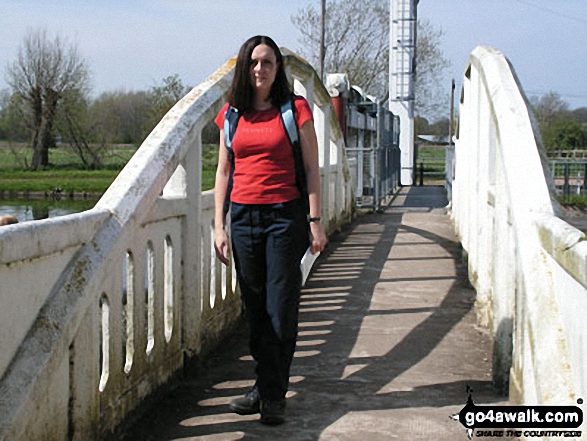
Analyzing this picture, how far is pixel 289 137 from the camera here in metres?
4.59

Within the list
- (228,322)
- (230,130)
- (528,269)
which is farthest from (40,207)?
(528,269)

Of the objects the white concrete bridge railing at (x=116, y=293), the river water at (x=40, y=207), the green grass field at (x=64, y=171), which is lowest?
the river water at (x=40, y=207)

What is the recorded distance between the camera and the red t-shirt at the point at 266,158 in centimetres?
460

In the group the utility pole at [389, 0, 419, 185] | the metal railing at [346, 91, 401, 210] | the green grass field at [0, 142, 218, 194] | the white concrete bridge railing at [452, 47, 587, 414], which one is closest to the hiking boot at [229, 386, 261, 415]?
the white concrete bridge railing at [452, 47, 587, 414]

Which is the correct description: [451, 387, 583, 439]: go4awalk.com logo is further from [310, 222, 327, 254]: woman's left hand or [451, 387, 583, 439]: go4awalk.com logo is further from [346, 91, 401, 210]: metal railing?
[346, 91, 401, 210]: metal railing

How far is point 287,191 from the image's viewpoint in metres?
4.61

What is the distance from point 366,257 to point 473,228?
2134 millimetres

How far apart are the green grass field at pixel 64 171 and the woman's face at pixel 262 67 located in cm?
2946

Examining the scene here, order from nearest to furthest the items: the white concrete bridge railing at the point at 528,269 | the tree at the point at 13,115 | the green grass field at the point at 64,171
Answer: the white concrete bridge railing at the point at 528,269
the green grass field at the point at 64,171
the tree at the point at 13,115

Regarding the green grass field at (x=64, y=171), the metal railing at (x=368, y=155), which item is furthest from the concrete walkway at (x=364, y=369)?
the green grass field at (x=64, y=171)

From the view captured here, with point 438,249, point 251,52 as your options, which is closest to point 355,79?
point 438,249

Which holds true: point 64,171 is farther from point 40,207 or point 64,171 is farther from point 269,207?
point 269,207

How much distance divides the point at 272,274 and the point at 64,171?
179ft

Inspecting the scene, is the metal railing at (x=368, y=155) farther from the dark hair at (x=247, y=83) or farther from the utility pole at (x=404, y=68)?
the dark hair at (x=247, y=83)
